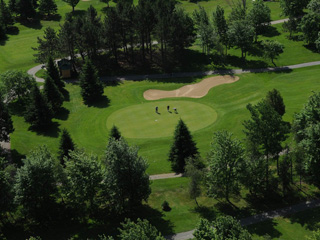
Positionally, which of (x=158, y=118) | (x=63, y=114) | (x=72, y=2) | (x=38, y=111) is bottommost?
(x=63, y=114)

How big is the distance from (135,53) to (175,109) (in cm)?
4912

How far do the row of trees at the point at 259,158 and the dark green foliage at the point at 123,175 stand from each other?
7.22 metres

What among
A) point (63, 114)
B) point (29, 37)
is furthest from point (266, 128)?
point (29, 37)

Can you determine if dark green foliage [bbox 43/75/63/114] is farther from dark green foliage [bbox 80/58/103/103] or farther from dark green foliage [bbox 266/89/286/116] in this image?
dark green foliage [bbox 266/89/286/116]

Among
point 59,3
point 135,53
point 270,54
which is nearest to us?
point 270,54

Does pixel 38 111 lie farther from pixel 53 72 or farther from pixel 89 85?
pixel 53 72

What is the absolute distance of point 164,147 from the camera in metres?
73.8

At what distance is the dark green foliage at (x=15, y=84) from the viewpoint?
95.3 meters

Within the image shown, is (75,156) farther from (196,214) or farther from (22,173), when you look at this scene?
(196,214)

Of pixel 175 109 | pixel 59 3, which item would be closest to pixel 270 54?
pixel 175 109

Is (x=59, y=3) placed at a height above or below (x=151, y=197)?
above

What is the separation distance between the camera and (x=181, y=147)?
220ft

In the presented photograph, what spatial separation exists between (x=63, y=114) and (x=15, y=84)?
49.8 ft

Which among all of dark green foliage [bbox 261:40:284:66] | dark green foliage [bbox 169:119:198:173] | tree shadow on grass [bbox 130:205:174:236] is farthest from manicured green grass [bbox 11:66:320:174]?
tree shadow on grass [bbox 130:205:174:236]
